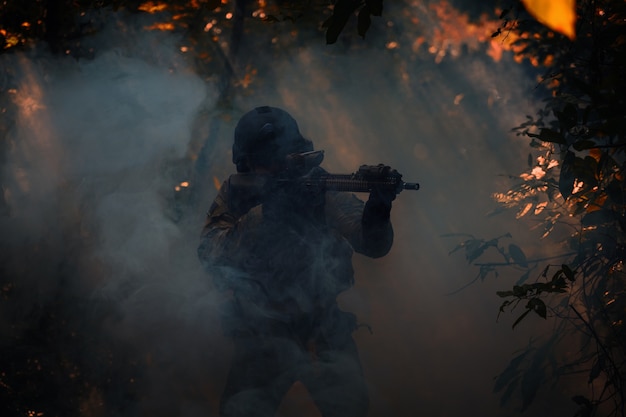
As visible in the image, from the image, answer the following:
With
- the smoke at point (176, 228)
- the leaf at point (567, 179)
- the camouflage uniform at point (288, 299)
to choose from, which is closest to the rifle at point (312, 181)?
the camouflage uniform at point (288, 299)

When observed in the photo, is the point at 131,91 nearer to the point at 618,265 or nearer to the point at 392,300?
the point at 392,300

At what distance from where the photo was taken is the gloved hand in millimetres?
3314

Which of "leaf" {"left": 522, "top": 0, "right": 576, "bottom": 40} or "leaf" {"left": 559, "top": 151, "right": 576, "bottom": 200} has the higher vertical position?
"leaf" {"left": 522, "top": 0, "right": 576, "bottom": 40}

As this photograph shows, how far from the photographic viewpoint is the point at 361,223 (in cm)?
375

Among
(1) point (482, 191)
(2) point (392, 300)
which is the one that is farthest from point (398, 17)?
(2) point (392, 300)

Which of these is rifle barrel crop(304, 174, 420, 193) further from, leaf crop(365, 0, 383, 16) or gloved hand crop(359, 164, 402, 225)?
leaf crop(365, 0, 383, 16)

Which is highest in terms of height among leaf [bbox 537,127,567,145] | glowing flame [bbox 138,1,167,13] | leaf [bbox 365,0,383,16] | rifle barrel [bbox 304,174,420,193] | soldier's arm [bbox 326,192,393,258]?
leaf [bbox 365,0,383,16]

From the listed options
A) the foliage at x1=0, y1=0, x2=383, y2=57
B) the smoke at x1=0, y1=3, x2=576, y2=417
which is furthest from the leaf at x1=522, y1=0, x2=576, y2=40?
the foliage at x1=0, y1=0, x2=383, y2=57

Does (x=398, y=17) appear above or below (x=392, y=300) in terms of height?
above

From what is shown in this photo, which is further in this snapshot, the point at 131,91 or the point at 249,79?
the point at 249,79

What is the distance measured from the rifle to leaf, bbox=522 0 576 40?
2.44m

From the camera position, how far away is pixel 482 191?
790 centimetres

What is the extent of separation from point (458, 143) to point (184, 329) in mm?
5370

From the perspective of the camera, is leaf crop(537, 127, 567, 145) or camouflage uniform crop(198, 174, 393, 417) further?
camouflage uniform crop(198, 174, 393, 417)
